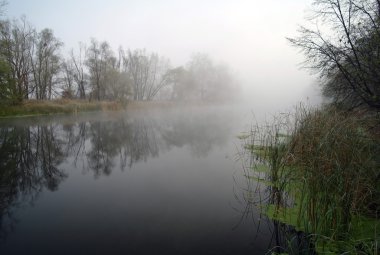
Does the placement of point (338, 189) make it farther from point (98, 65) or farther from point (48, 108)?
point (98, 65)

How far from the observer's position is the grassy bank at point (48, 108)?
22984mm

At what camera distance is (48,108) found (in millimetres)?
26641

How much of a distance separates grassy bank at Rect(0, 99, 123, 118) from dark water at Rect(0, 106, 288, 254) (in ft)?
53.8

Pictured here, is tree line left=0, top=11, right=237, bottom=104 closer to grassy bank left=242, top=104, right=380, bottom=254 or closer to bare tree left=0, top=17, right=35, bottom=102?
bare tree left=0, top=17, right=35, bottom=102

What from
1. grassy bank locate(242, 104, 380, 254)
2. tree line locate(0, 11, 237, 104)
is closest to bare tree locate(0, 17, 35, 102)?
tree line locate(0, 11, 237, 104)

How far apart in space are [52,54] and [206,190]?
127 ft

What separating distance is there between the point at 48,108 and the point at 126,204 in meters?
25.9

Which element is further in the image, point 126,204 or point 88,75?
point 88,75

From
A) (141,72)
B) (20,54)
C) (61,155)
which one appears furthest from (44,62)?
(61,155)

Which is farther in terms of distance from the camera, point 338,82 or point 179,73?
point 179,73

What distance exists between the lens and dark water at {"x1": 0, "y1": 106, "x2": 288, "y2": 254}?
12.1 ft

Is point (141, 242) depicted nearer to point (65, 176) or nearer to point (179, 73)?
point (65, 176)

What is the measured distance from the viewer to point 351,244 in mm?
3139

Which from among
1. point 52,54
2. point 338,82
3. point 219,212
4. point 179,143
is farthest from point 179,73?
point 219,212
